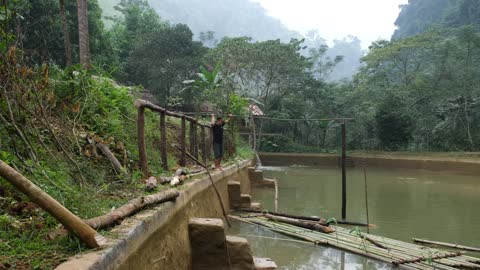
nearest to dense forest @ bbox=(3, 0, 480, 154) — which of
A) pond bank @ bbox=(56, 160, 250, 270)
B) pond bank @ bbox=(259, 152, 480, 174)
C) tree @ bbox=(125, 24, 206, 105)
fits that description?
tree @ bbox=(125, 24, 206, 105)

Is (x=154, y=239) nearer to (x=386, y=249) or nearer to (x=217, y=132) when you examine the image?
(x=386, y=249)

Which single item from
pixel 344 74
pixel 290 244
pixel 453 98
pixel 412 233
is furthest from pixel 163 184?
pixel 344 74

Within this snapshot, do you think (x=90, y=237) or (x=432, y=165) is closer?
(x=90, y=237)

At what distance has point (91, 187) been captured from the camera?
13.9ft

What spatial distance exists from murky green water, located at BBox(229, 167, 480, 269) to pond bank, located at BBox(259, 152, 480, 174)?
24.4 inches

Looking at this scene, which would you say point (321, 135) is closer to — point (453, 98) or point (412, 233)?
point (453, 98)

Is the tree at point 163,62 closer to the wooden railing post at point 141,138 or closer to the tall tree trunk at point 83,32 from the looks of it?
the tall tree trunk at point 83,32

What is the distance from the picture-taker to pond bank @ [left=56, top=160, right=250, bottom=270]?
256cm

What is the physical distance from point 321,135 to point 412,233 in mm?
20124

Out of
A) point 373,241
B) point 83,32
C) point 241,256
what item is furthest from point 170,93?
point 241,256

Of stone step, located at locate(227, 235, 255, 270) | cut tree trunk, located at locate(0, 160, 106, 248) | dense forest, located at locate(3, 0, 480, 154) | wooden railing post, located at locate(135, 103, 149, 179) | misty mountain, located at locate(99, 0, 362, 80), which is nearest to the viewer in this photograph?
cut tree trunk, located at locate(0, 160, 106, 248)

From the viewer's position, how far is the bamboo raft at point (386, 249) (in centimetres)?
516

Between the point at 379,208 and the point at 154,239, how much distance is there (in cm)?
799

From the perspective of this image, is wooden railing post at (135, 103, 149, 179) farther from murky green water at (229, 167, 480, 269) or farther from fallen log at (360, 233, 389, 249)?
fallen log at (360, 233, 389, 249)
